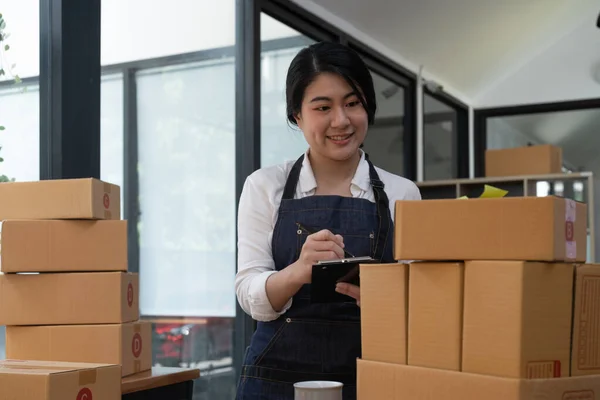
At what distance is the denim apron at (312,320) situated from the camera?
1822 millimetres

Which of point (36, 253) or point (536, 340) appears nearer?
point (536, 340)

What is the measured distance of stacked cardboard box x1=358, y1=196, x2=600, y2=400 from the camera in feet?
3.75

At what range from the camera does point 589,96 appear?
6.60 m

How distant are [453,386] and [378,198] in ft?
2.68

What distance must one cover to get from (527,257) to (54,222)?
120 centimetres

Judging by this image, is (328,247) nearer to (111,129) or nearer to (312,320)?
(312,320)

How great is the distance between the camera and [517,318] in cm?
113

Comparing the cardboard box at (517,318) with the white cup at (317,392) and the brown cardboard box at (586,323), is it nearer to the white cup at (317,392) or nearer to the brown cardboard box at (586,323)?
the brown cardboard box at (586,323)

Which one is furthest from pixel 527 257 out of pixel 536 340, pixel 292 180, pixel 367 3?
pixel 367 3

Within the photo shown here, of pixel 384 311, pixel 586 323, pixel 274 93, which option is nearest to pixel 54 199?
pixel 384 311

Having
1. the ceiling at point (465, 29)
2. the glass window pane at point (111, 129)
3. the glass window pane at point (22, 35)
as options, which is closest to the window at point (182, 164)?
the glass window pane at point (111, 129)

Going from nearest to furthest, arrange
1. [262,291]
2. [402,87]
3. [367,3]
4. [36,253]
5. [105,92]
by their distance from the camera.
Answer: [262,291] < [36,253] < [105,92] < [367,3] < [402,87]

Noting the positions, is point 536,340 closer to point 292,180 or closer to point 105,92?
point 292,180

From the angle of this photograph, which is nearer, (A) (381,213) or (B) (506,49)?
(A) (381,213)
